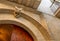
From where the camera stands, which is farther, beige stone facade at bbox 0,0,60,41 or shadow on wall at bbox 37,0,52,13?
shadow on wall at bbox 37,0,52,13

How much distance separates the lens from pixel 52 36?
2979 millimetres

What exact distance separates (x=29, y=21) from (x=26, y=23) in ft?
0.32

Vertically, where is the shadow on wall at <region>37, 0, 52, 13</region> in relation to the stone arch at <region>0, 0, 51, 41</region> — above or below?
above

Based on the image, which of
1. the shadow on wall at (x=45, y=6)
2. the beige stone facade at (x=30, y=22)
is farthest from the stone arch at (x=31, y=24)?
the shadow on wall at (x=45, y=6)

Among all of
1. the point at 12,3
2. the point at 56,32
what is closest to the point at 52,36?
the point at 56,32

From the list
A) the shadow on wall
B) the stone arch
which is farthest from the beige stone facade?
the shadow on wall

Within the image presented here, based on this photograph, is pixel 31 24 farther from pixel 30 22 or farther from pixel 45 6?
pixel 45 6

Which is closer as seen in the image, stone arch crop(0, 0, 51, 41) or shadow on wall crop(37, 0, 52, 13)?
→ stone arch crop(0, 0, 51, 41)

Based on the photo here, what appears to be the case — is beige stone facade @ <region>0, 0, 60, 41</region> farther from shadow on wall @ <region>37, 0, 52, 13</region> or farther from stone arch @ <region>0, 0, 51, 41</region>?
shadow on wall @ <region>37, 0, 52, 13</region>

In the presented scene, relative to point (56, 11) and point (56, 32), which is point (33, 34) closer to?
point (56, 32)

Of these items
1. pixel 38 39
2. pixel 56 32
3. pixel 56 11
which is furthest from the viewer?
pixel 56 11

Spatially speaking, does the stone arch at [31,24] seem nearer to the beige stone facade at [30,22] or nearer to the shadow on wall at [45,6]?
→ the beige stone facade at [30,22]

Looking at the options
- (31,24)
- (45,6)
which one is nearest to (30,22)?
(31,24)

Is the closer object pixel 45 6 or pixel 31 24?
pixel 31 24
